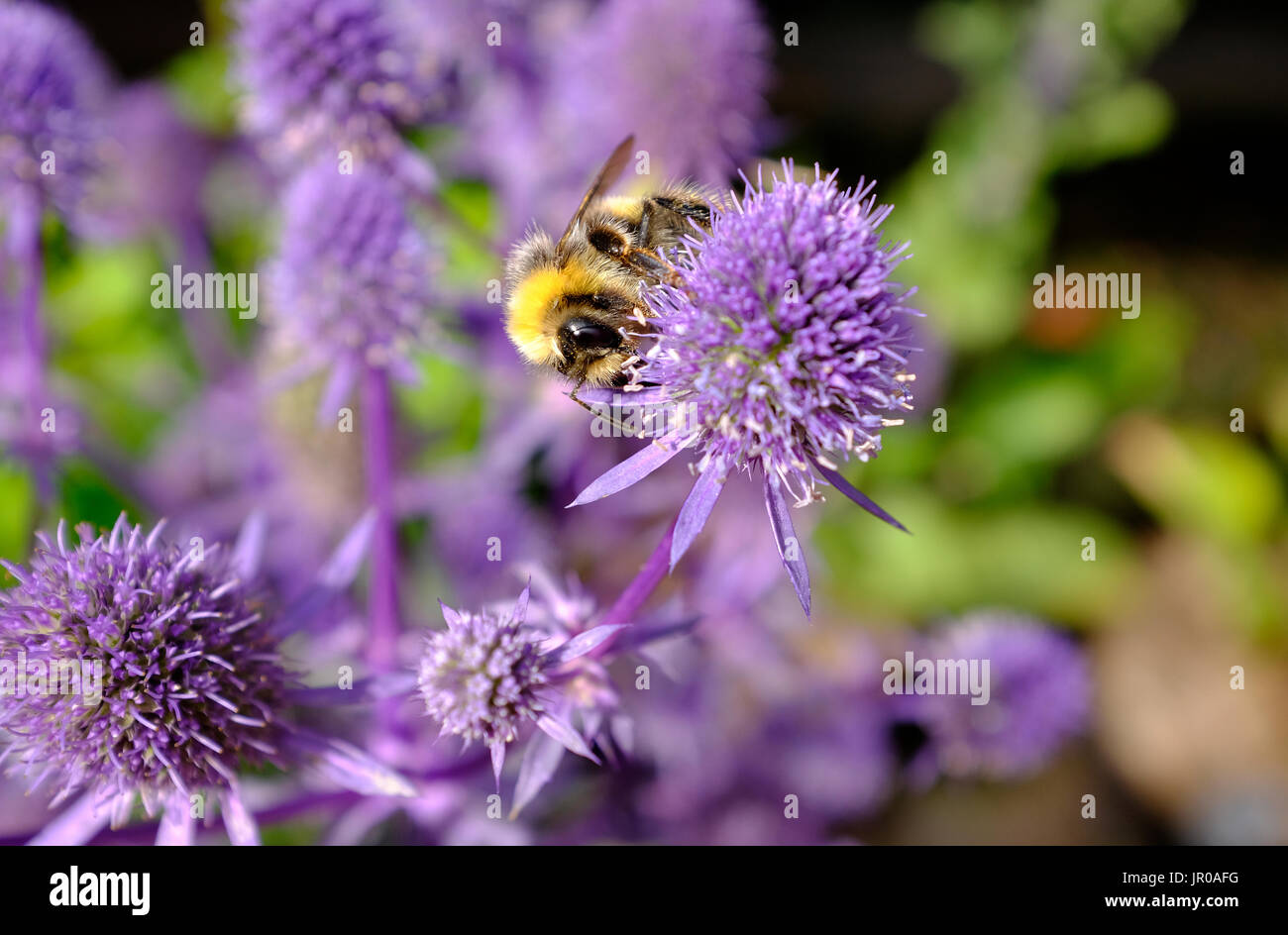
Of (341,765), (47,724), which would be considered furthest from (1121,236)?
(47,724)

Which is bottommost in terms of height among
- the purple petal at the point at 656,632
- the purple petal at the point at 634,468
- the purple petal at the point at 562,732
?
the purple petal at the point at 562,732

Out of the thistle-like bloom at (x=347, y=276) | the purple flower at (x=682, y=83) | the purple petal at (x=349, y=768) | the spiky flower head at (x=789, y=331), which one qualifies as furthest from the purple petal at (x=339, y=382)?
the spiky flower head at (x=789, y=331)

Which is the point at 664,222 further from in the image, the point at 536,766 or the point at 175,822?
the point at 175,822

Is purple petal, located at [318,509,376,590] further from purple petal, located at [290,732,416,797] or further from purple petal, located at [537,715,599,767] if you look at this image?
purple petal, located at [537,715,599,767]

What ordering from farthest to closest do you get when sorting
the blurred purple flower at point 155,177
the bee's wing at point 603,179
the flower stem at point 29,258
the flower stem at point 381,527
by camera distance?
the blurred purple flower at point 155,177, the flower stem at point 29,258, the flower stem at point 381,527, the bee's wing at point 603,179

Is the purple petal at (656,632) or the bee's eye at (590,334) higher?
the bee's eye at (590,334)

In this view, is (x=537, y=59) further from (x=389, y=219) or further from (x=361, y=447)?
(x=361, y=447)

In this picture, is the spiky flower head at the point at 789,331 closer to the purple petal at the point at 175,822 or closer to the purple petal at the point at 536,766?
the purple petal at the point at 536,766

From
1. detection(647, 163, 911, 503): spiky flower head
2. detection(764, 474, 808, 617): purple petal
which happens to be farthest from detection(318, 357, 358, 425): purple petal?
detection(764, 474, 808, 617): purple petal
